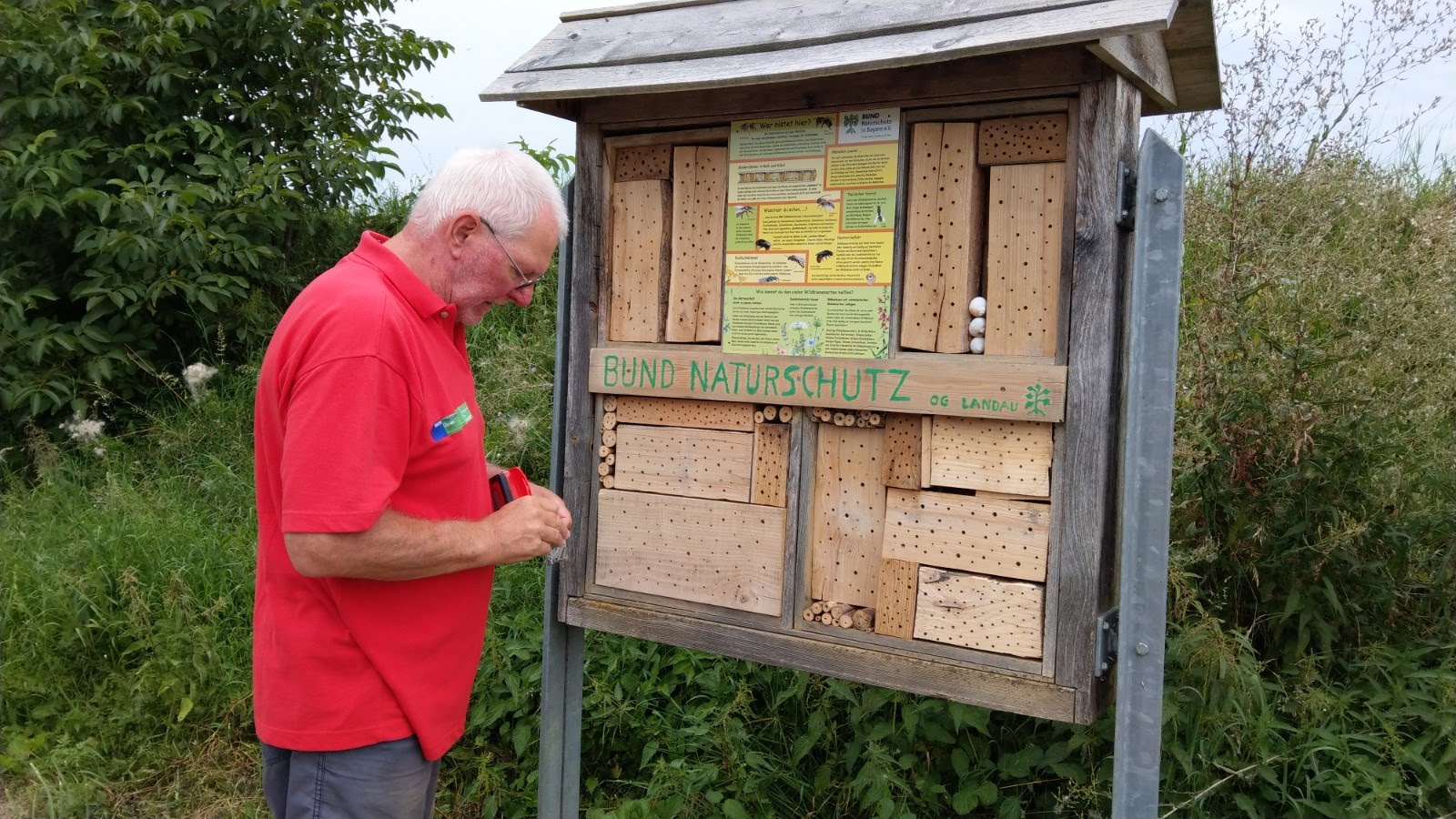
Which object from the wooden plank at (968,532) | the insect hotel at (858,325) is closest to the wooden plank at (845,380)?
the insect hotel at (858,325)

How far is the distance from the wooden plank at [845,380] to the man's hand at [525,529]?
597 millimetres

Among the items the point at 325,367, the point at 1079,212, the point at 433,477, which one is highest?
the point at 1079,212

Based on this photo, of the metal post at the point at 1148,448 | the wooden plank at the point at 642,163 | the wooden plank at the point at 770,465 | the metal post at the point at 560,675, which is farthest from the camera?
the metal post at the point at 560,675

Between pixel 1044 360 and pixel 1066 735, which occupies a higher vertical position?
pixel 1044 360

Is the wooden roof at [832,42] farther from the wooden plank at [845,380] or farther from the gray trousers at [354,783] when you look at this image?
the gray trousers at [354,783]

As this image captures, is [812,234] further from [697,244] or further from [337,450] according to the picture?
[337,450]

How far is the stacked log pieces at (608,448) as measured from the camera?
3201 millimetres

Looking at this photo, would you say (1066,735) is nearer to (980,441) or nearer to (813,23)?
(980,441)

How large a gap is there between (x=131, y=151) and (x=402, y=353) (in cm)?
537

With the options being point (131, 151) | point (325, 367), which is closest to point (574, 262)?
point (325, 367)

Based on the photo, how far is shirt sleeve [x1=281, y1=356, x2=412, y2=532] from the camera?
2.10 m

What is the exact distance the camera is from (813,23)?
2775 mm

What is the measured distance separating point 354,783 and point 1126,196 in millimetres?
2277

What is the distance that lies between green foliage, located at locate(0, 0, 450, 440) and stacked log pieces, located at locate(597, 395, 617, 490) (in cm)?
412
